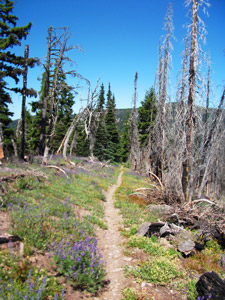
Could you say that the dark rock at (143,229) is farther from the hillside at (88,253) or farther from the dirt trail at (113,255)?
the dirt trail at (113,255)

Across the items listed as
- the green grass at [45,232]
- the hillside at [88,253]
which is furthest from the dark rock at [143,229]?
the green grass at [45,232]

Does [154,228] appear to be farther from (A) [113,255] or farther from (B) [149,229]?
(A) [113,255]

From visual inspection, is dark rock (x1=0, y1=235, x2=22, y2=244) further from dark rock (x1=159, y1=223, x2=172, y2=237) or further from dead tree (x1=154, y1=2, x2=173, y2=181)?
dead tree (x1=154, y1=2, x2=173, y2=181)

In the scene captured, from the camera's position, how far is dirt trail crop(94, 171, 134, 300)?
4143mm

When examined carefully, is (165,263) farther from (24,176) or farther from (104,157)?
(104,157)

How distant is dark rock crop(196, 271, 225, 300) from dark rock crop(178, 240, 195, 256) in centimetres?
180

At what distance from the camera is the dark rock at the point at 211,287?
363cm

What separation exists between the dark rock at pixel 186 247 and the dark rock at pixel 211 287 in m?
1.80

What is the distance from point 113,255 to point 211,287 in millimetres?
2693

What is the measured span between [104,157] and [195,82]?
36.6 metres

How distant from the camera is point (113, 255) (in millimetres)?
5715

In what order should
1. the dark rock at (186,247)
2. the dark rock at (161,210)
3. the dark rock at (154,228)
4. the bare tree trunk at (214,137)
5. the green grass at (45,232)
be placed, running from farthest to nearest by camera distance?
the bare tree trunk at (214,137)
the dark rock at (161,210)
the dark rock at (154,228)
the dark rock at (186,247)
the green grass at (45,232)

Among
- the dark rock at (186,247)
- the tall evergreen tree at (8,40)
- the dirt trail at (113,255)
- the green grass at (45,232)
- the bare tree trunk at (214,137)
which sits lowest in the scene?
the dirt trail at (113,255)

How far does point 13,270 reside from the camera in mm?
3375
